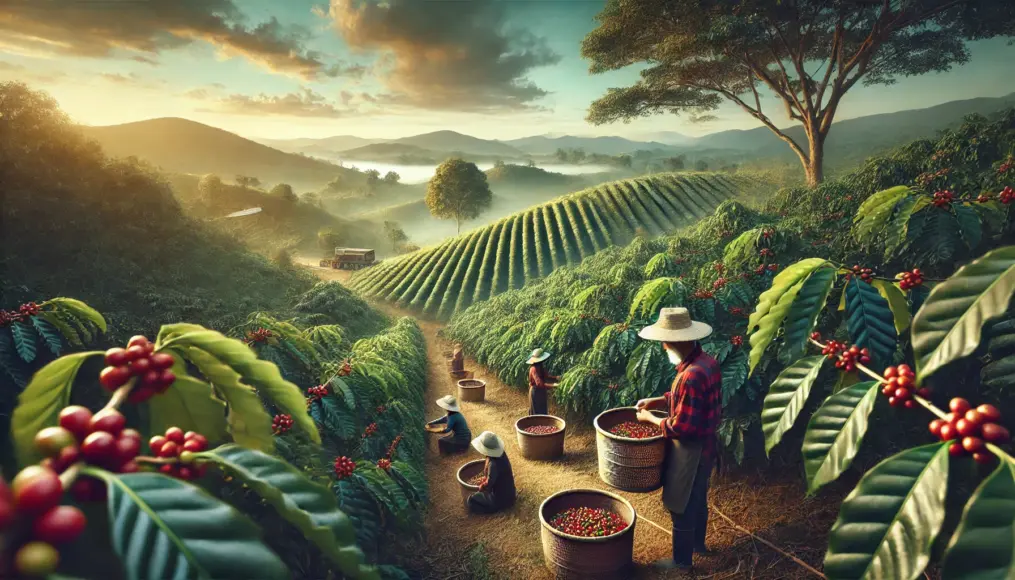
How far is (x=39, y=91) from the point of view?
9.59m

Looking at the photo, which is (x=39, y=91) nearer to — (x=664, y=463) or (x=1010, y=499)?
(x=664, y=463)

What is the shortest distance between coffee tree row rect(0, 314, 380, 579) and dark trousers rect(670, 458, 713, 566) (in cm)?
294

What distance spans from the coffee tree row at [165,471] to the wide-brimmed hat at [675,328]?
2.46 meters

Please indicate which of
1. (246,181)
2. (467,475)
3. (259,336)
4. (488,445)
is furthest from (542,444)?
(246,181)

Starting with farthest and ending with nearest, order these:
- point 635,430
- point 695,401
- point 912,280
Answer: point 635,430 < point 695,401 < point 912,280

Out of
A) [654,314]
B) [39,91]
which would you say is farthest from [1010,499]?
[39,91]

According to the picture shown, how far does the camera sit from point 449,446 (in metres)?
5.84

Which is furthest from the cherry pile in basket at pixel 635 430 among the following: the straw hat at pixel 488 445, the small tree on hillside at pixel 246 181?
the small tree on hillside at pixel 246 181

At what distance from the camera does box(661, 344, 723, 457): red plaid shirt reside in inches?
115

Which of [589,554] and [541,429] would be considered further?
[541,429]

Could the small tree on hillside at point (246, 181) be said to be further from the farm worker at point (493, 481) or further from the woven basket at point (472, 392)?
the farm worker at point (493, 481)

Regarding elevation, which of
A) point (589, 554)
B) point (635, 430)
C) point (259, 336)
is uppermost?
point (259, 336)

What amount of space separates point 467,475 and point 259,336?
2.96 meters

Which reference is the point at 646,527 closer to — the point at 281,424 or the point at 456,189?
the point at 281,424
